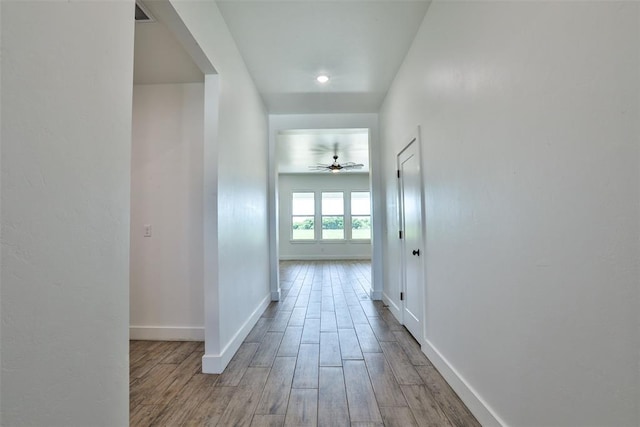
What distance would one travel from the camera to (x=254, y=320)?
3.45m

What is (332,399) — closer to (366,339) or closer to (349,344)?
(349,344)

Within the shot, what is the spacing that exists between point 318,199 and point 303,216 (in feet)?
2.60

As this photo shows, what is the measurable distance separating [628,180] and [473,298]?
110 cm

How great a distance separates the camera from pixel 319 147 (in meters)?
6.81

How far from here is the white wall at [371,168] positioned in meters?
4.63

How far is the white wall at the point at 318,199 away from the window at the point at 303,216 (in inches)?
6.9

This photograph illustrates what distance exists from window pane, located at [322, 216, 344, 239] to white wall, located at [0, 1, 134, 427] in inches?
356

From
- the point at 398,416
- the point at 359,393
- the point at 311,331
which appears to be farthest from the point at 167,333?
the point at 398,416

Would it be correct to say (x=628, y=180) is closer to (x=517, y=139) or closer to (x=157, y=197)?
(x=517, y=139)

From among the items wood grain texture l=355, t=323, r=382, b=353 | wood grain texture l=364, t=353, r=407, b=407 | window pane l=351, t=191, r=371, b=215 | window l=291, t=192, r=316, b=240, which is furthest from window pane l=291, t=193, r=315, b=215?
wood grain texture l=364, t=353, r=407, b=407

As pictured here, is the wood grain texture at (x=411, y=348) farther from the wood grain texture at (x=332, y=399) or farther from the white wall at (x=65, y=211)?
the white wall at (x=65, y=211)

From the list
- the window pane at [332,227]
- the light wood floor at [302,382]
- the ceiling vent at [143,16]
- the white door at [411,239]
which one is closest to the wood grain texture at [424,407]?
the light wood floor at [302,382]

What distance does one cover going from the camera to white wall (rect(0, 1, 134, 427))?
2.65 feet

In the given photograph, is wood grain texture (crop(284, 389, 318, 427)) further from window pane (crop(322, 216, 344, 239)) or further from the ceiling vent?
window pane (crop(322, 216, 344, 239))
